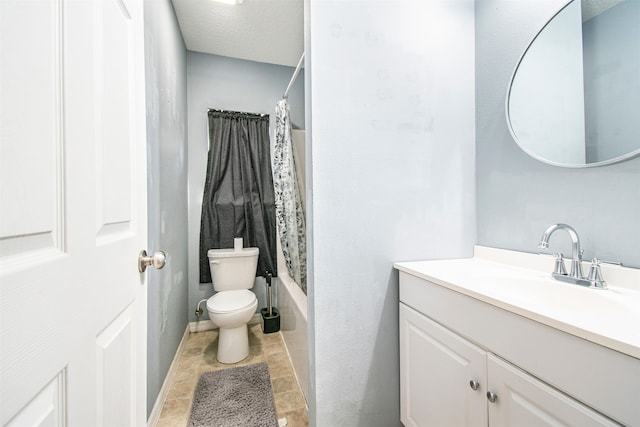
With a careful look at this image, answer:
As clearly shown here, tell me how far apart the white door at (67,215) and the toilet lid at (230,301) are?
1.17 meters

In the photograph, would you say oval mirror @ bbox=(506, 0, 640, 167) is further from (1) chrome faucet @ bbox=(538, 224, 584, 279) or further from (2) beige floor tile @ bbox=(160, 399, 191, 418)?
(2) beige floor tile @ bbox=(160, 399, 191, 418)

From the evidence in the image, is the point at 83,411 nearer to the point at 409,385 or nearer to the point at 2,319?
the point at 2,319

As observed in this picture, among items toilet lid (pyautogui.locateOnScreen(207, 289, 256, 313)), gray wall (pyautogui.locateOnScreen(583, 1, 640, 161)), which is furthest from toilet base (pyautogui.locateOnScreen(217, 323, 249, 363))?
gray wall (pyautogui.locateOnScreen(583, 1, 640, 161))

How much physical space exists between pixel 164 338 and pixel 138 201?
126 centimetres

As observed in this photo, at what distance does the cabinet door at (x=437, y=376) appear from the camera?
2.70ft

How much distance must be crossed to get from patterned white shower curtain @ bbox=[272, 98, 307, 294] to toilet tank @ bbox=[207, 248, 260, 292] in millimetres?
549

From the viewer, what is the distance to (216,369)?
1859 mm

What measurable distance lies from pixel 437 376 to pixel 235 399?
1192 mm

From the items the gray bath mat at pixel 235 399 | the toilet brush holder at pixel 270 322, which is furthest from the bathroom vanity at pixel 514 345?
the toilet brush holder at pixel 270 322

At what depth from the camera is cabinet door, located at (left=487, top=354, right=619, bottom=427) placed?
575mm

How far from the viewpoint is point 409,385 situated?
1123 mm

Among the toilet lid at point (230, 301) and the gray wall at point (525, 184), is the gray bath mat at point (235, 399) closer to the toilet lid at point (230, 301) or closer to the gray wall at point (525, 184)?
the toilet lid at point (230, 301)

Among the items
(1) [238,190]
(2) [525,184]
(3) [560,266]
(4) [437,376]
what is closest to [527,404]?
(4) [437,376]

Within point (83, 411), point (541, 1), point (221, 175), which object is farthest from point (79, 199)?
point (221, 175)
